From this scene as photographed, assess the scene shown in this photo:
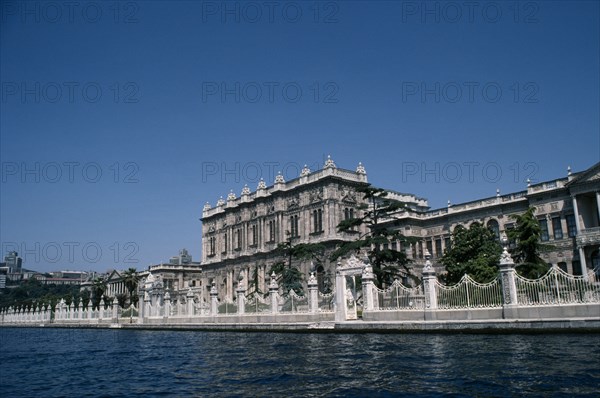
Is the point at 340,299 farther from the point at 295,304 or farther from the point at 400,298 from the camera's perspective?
the point at 400,298

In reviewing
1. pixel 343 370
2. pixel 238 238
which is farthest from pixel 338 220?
pixel 343 370

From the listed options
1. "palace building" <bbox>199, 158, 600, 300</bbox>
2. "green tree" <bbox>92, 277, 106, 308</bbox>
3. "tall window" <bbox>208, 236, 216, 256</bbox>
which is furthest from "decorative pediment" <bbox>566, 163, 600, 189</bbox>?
"green tree" <bbox>92, 277, 106, 308</bbox>

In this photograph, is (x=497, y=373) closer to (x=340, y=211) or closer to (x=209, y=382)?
(x=209, y=382)

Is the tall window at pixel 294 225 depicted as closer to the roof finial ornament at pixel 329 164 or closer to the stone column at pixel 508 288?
the roof finial ornament at pixel 329 164

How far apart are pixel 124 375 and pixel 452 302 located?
40.9 ft

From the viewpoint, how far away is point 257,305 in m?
29.7

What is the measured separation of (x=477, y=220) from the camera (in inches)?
1779

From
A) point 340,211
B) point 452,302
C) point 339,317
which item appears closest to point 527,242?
point 452,302

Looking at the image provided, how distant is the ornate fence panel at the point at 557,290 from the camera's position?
16891mm

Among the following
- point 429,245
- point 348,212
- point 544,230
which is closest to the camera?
point 544,230

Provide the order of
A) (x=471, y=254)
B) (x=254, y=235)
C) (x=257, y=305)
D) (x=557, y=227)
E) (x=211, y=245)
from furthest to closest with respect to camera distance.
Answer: (x=211, y=245)
(x=254, y=235)
(x=557, y=227)
(x=471, y=254)
(x=257, y=305)

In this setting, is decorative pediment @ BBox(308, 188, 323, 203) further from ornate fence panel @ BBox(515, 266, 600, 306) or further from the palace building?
ornate fence panel @ BBox(515, 266, 600, 306)

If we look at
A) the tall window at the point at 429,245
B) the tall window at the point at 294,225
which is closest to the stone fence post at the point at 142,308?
the tall window at the point at 294,225

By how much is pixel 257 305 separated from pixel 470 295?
43.8ft
